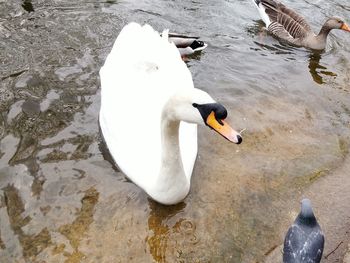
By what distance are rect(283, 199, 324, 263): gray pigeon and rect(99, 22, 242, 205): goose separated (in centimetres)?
105

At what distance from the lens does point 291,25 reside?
33.2 feet

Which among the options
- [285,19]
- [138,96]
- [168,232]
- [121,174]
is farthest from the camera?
[285,19]

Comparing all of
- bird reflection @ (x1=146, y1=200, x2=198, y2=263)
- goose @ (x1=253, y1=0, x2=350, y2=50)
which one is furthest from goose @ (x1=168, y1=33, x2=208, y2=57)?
bird reflection @ (x1=146, y1=200, x2=198, y2=263)

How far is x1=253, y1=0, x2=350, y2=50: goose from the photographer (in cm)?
960

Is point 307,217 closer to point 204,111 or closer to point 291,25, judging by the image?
point 204,111

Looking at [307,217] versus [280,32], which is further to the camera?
[280,32]

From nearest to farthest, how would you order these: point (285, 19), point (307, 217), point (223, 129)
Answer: point (223, 129) → point (307, 217) → point (285, 19)

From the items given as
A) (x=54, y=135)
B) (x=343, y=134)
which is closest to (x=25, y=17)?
(x=54, y=135)

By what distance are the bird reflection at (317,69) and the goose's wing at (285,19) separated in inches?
25.2

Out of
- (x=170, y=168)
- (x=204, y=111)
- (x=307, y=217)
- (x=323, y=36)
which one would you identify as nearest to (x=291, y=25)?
(x=323, y=36)

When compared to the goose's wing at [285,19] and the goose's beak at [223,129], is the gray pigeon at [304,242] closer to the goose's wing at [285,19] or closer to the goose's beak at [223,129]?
the goose's beak at [223,129]

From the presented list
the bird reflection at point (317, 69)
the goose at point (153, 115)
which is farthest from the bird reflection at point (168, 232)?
the bird reflection at point (317, 69)

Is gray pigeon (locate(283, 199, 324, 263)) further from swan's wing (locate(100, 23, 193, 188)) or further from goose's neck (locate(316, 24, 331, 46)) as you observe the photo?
goose's neck (locate(316, 24, 331, 46))

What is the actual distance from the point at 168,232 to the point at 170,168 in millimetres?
661
